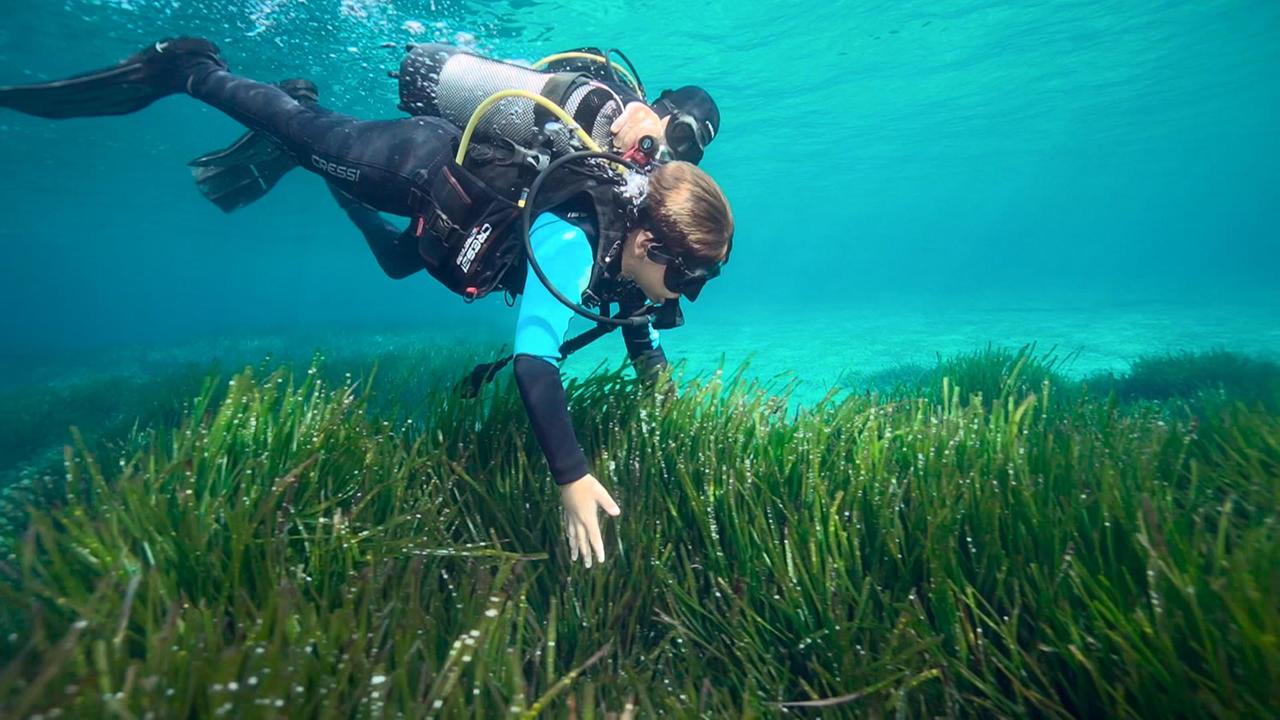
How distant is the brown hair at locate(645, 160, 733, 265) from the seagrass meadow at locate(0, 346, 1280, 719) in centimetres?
110

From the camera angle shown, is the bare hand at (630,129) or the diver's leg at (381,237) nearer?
the bare hand at (630,129)

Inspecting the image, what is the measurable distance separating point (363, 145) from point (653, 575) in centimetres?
345

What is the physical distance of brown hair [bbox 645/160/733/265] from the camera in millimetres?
2943

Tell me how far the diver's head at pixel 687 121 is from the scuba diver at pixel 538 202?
1217 millimetres

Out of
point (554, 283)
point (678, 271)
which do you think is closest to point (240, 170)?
point (554, 283)

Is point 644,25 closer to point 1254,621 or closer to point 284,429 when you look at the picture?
point 284,429

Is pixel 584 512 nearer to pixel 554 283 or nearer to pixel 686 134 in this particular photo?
pixel 554 283

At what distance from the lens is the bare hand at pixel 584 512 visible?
238cm

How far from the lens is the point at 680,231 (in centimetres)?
295

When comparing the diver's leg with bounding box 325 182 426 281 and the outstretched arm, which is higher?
the diver's leg with bounding box 325 182 426 281

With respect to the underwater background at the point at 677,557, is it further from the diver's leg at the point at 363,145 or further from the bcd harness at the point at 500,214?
the diver's leg at the point at 363,145

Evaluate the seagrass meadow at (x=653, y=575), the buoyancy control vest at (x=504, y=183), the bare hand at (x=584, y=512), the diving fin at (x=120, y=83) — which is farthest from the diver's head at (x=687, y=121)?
the diving fin at (x=120, y=83)

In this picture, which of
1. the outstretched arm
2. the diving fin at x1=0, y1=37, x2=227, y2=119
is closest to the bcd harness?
the outstretched arm

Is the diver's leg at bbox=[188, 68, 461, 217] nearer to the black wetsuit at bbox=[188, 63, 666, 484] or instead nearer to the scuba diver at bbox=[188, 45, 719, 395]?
the black wetsuit at bbox=[188, 63, 666, 484]
